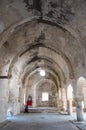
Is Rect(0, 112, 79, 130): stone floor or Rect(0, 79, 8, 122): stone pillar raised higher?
Rect(0, 79, 8, 122): stone pillar

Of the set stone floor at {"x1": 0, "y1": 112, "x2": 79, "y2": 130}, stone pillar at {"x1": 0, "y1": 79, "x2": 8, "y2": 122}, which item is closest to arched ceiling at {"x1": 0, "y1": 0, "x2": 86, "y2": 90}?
stone pillar at {"x1": 0, "y1": 79, "x2": 8, "y2": 122}

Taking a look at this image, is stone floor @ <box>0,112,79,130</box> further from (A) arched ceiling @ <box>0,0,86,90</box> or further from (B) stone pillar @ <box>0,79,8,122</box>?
(A) arched ceiling @ <box>0,0,86,90</box>

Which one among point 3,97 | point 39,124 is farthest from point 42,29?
point 39,124

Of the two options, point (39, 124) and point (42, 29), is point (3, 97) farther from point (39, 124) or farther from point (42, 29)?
point (42, 29)

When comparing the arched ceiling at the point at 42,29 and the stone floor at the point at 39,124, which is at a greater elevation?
the arched ceiling at the point at 42,29

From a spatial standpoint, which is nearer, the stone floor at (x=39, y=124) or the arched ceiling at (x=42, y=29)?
the arched ceiling at (x=42, y=29)

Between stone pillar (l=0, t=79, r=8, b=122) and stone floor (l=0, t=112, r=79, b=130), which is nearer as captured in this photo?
stone floor (l=0, t=112, r=79, b=130)

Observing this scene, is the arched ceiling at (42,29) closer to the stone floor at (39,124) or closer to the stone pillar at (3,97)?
the stone pillar at (3,97)

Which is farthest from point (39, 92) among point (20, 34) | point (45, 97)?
point (20, 34)

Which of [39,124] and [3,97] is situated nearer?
[39,124]

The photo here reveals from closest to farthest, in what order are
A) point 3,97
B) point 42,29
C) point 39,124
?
point 39,124 < point 42,29 < point 3,97

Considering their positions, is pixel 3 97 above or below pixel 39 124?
above

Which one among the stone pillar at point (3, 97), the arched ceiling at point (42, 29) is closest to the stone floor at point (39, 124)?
the stone pillar at point (3, 97)

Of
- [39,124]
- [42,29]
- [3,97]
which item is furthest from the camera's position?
A: [3,97]
